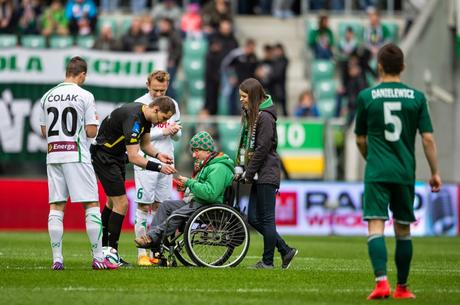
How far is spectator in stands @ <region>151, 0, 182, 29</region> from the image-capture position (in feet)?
103

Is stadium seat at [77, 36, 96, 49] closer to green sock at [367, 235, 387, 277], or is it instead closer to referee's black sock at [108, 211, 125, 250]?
referee's black sock at [108, 211, 125, 250]

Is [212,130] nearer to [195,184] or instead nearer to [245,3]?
[245,3]

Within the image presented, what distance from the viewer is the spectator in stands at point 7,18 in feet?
96.3

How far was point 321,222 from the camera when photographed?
1030 inches

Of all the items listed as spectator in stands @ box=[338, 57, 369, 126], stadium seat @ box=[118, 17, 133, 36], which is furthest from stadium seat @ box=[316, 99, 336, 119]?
stadium seat @ box=[118, 17, 133, 36]

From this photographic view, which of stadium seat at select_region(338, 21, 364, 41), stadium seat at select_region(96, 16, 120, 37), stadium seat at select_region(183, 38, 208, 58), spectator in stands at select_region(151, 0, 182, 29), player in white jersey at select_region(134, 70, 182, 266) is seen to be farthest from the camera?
stadium seat at select_region(338, 21, 364, 41)

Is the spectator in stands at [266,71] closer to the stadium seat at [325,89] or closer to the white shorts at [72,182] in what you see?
the stadium seat at [325,89]

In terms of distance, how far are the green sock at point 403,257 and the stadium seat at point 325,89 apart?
19.5 meters

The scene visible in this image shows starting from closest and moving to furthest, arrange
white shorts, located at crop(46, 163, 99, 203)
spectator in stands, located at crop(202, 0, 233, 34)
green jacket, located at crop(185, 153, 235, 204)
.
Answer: white shorts, located at crop(46, 163, 99, 203) → green jacket, located at crop(185, 153, 235, 204) → spectator in stands, located at crop(202, 0, 233, 34)

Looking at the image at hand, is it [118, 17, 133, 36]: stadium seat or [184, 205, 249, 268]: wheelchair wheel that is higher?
[118, 17, 133, 36]: stadium seat

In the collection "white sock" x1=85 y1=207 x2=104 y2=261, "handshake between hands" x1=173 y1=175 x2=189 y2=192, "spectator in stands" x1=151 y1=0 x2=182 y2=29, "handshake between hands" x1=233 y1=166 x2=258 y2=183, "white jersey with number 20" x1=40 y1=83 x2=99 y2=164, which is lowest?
"white sock" x1=85 y1=207 x2=104 y2=261

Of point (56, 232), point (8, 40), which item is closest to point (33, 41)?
point (8, 40)

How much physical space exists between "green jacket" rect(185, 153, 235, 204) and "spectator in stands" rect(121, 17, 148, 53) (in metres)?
13.9

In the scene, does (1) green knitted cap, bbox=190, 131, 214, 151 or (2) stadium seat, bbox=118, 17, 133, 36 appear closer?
(1) green knitted cap, bbox=190, 131, 214, 151
